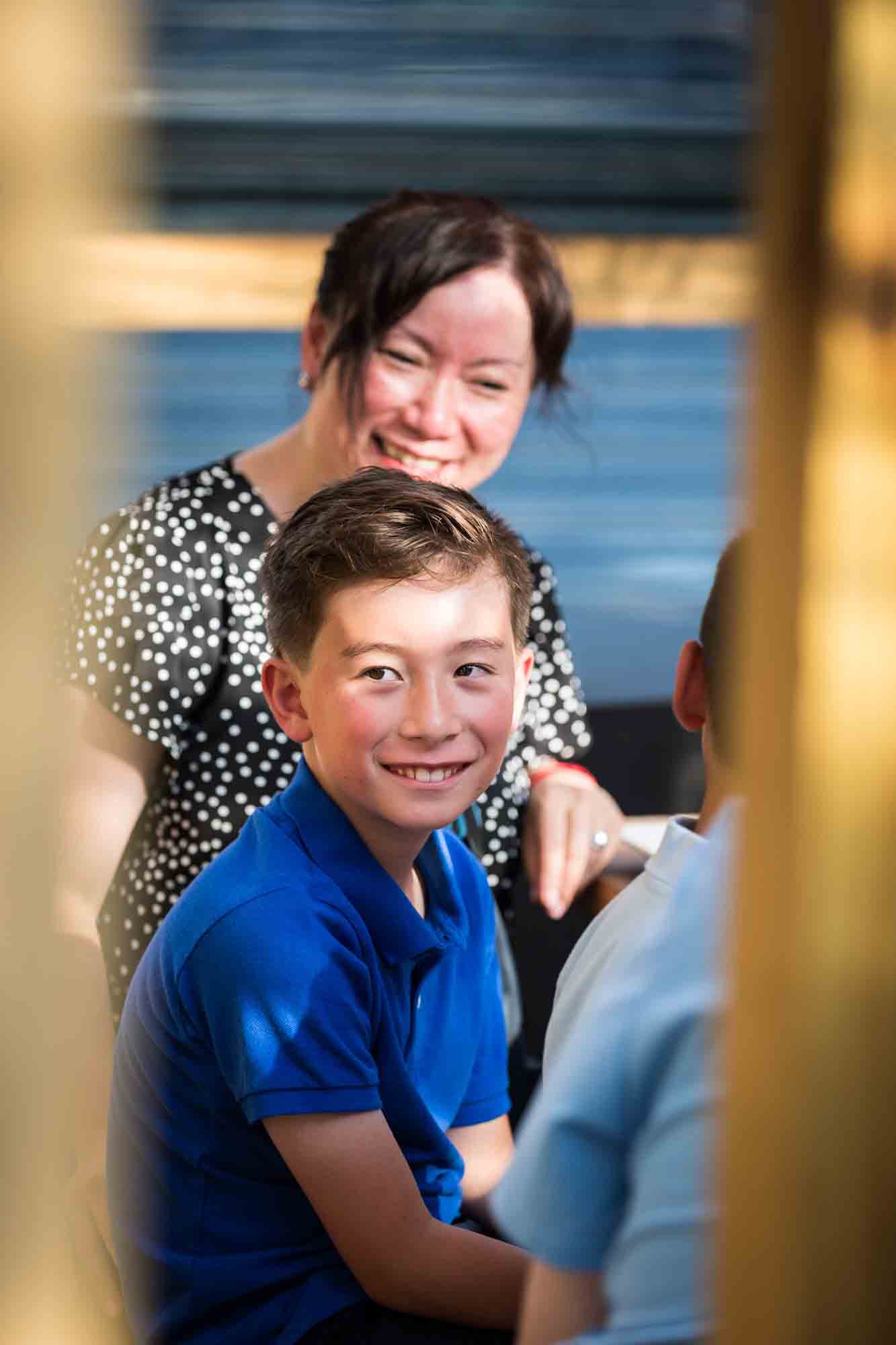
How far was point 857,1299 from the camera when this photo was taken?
43 centimetres

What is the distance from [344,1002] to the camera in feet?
3.48

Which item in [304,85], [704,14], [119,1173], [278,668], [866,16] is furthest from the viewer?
[304,85]

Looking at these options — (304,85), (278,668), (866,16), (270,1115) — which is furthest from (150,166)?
(304,85)

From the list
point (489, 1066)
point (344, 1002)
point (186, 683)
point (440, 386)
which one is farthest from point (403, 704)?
point (440, 386)

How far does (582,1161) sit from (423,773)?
0.54m

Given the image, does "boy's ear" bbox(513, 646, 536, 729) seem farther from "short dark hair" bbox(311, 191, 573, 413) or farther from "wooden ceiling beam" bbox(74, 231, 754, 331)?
"wooden ceiling beam" bbox(74, 231, 754, 331)

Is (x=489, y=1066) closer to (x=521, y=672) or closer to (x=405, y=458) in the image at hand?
(x=521, y=672)

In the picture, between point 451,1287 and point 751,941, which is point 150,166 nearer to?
point 751,941

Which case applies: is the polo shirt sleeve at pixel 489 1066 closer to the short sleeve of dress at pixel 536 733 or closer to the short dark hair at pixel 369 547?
the short dark hair at pixel 369 547

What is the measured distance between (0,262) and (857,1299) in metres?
0.36

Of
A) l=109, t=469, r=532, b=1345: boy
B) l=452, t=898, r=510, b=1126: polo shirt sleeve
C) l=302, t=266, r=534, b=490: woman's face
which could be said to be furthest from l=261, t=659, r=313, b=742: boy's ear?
l=302, t=266, r=534, b=490: woman's face

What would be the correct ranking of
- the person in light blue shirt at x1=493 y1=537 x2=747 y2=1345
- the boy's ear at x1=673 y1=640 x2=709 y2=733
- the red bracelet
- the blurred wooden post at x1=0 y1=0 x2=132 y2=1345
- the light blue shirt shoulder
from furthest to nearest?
the red bracelet, the boy's ear at x1=673 y1=640 x2=709 y2=733, the light blue shirt shoulder, the person in light blue shirt at x1=493 y1=537 x2=747 y2=1345, the blurred wooden post at x1=0 y1=0 x2=132 y2=1345

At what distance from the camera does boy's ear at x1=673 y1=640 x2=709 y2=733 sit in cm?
113

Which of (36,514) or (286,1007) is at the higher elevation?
(36,514)
